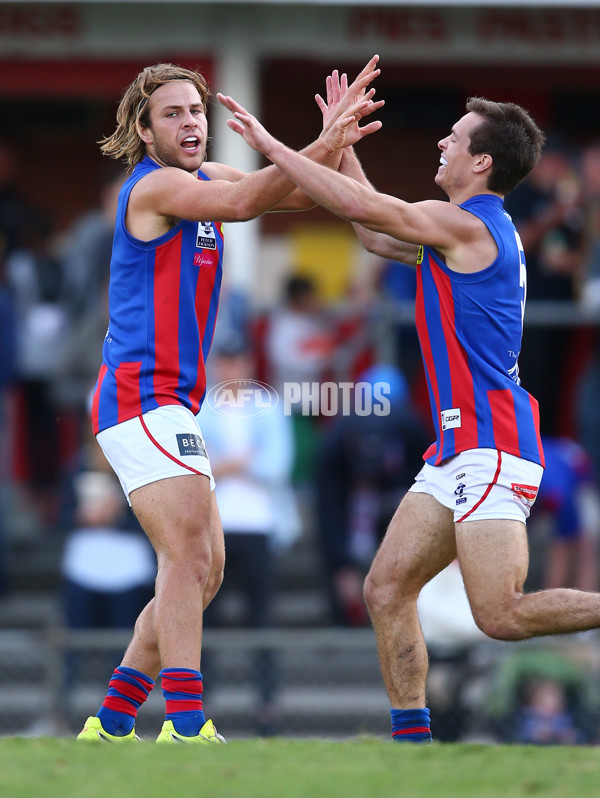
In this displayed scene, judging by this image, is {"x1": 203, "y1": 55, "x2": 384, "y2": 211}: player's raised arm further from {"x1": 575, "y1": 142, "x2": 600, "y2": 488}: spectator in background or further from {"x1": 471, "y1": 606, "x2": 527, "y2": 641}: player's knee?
{"x1": 575, "y1": 142, "x2": 600, "y2": 488}: spectator in background

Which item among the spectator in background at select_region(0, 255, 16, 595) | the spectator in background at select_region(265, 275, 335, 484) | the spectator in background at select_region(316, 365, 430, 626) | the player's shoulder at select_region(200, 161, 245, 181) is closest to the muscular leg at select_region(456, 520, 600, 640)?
the player's shoulder at select_region(200, 161, 245, 181)

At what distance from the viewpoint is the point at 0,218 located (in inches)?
481

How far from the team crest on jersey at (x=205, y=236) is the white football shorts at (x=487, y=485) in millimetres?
1287

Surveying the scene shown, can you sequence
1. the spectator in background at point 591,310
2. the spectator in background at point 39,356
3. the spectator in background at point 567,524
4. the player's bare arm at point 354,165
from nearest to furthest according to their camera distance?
the player's bare arm at point 354,165, the spectator in background at point 567,524, the spectator in background at point 591,310, the spectator in background at point 39,356

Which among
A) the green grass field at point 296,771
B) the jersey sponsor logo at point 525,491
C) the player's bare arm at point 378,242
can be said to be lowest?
the green grass field at point 296,771

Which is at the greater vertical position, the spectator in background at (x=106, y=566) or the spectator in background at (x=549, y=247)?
the spectator in background at (x=549, y=247)

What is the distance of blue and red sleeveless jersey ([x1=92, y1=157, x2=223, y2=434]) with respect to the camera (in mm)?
5668

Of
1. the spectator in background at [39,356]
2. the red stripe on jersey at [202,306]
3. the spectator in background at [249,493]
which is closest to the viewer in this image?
the red stripe on jersey at [202,306]

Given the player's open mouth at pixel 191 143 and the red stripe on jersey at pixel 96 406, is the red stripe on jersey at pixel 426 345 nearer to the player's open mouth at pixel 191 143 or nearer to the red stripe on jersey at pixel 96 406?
the player's open mouth at pixel 191 143

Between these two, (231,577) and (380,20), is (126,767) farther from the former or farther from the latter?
(380,20)

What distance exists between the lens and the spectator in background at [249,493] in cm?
908

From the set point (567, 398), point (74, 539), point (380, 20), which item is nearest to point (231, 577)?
point (74, 539)

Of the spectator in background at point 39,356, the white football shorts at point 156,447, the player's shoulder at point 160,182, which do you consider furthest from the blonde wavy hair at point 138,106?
the spectator in background at point 39,356

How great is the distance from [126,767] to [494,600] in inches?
62.4
